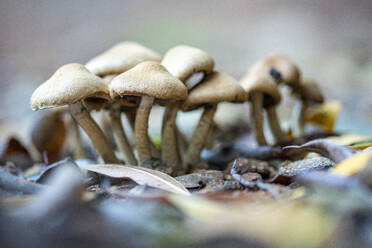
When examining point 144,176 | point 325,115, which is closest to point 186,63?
point 144,176

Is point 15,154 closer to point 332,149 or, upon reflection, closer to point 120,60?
point 120,60

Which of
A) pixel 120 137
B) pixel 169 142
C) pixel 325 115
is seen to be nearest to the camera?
pixel 169 142

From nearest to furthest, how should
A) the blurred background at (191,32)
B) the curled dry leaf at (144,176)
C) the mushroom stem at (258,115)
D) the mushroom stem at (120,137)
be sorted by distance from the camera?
the curled dry leaf at (144,176) → the mushroom stem at (120,137) → the mushroom stem at (258,115) → the blurred background at (191,32)

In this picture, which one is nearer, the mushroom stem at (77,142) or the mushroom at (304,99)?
the mushroom stem at (77,142)

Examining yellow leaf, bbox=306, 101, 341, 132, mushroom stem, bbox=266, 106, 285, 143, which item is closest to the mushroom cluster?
mushroom stem, bbox=266, 106, 285, 143

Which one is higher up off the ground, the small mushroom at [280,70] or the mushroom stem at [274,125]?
the small mushroom at [280,70]

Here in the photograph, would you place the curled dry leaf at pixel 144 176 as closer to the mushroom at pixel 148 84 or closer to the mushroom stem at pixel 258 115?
the mushroom at pixel 148 84

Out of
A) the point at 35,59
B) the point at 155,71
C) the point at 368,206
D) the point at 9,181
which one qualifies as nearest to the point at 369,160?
the point at 368,206

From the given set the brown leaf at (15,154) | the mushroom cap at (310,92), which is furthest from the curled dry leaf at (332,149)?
the brown leaf at (15,154)
